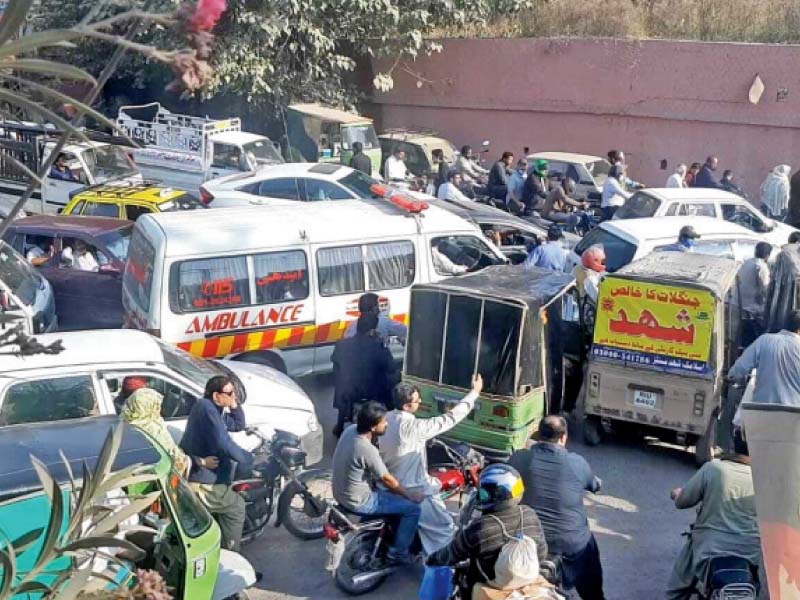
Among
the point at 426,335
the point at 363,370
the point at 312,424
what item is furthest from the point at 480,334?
the point at 312,424

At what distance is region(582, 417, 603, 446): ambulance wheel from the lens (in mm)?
10133

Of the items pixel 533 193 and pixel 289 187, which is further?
pixel 533 193

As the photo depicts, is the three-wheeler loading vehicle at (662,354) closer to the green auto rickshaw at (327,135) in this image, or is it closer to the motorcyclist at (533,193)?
the motorcyclist at (533,193)

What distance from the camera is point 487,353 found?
9.22m

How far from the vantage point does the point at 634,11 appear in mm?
24938

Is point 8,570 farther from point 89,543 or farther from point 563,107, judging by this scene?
point 563,107

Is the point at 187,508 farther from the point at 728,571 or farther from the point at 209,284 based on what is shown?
the point at 209,284

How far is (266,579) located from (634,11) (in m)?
19.9

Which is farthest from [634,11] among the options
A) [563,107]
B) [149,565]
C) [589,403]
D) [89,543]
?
[89,543]

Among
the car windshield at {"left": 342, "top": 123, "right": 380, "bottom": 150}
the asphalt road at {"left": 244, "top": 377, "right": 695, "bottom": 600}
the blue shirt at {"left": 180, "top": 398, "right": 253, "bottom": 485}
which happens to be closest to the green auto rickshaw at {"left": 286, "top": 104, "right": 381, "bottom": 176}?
the car windshield at {"left": 342, "top": 123, "right": 380, "bottom": 150}

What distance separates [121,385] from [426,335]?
2.59 meters

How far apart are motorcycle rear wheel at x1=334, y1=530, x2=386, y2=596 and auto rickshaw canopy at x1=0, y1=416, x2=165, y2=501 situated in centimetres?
162

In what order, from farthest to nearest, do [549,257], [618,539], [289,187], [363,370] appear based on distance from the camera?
1. [289,187]
2. [549,257]
3. [363,370]
4. [618,539]

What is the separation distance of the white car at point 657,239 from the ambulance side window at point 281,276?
142 inches
